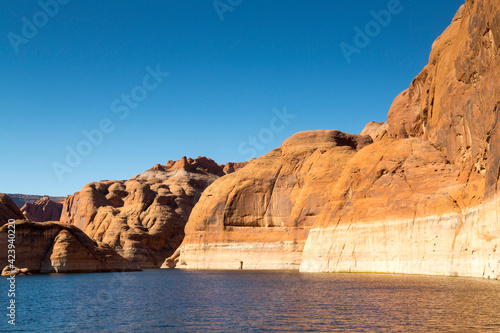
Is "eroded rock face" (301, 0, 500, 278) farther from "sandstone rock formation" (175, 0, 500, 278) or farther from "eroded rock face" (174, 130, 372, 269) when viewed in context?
"eroded rock face" (174, 130, 372, 269)

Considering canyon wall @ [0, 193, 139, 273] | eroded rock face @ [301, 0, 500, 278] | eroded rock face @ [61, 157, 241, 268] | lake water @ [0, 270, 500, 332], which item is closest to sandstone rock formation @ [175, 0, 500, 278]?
eroded rock face @ [301, 0, 500, 278]

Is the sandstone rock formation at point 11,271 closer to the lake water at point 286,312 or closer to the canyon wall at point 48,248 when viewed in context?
the canyon wall at point 48,248

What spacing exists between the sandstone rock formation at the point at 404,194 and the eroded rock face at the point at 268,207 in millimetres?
219

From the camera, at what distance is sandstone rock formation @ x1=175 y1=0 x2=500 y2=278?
142 ft

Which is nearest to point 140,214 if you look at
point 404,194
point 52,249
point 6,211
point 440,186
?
point 6,211

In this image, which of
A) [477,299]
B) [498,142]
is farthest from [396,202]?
[477,299]

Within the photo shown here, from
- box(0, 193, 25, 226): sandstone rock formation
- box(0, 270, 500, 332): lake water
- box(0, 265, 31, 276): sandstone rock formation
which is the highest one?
box(0, 193, 25, 226): sandstone rock formation

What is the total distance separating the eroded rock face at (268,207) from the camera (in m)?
88.6

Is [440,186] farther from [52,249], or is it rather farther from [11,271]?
[11,271]

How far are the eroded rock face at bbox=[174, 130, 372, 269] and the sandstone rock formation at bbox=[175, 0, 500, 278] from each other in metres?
0.22

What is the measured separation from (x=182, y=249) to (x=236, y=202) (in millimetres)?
16808

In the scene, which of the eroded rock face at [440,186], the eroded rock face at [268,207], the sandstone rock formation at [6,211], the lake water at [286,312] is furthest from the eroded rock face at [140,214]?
the lake water at [286,312]

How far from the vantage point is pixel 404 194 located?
56.8 m

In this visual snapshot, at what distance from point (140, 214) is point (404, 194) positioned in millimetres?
114298
